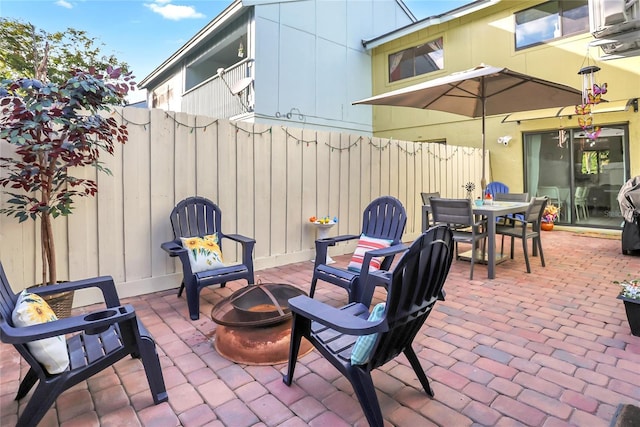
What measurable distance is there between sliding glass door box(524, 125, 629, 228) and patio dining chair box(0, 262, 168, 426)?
831 centimetres

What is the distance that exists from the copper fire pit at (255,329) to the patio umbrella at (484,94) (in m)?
3.28

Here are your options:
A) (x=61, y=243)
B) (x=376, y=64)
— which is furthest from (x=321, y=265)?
(x=376, y=64)

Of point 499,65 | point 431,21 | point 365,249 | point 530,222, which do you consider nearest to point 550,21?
point 499,65

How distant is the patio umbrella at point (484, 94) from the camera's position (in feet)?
14.6

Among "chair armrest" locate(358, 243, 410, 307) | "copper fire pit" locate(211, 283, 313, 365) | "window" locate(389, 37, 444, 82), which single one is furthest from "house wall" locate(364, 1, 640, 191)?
"copper fire pit" locate(211, 283, 313, 365)

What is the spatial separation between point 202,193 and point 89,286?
2.01 meters

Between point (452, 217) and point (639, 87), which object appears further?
point (639, 87)

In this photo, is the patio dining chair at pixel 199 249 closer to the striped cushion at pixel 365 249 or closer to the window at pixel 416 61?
the striped cushion at pixel 365 249

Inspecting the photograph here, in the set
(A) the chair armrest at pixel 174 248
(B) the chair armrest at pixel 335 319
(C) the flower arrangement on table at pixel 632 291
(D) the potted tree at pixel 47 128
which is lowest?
(C) the flower arrangement on table at pixel 632 291

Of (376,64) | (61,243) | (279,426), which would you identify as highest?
(376,64)

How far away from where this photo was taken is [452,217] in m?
4.30

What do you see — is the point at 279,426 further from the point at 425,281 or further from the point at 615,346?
the point at 615,346

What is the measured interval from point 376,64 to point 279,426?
1074cm

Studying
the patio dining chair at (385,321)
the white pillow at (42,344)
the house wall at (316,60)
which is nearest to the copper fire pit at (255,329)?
the patio dining chair at (385,321)
